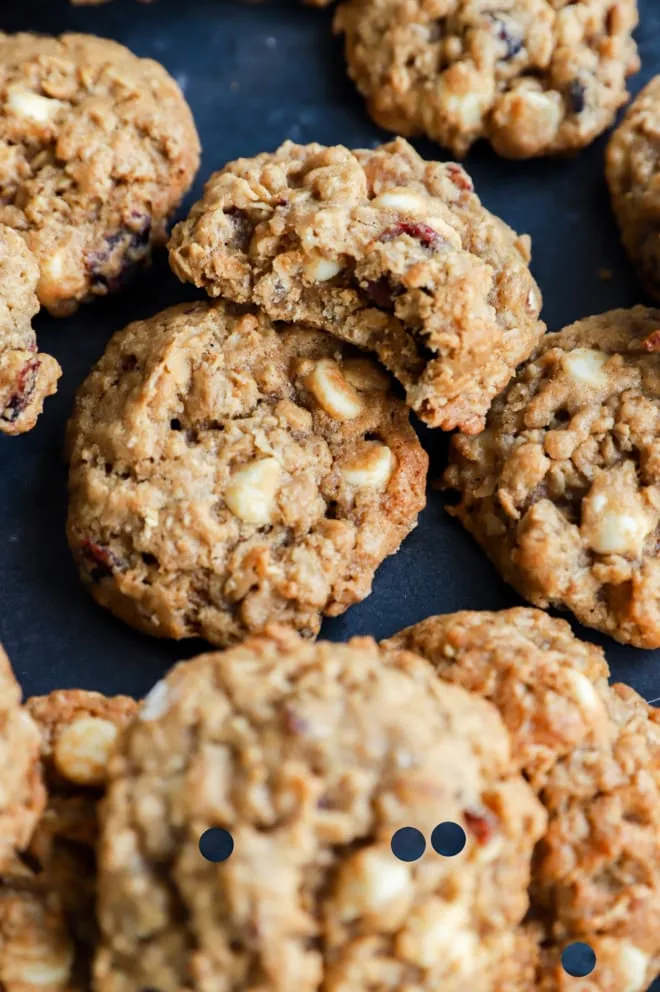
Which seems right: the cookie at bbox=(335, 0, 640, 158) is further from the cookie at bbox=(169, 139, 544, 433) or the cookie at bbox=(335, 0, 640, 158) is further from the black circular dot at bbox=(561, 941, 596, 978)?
the black circular dot at bbox=(561, 941, 596, 978)

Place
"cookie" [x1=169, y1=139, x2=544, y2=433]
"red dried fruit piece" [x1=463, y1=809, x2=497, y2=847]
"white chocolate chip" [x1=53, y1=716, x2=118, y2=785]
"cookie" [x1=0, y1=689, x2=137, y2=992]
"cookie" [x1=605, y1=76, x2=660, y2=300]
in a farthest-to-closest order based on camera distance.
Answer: "cookie" [x1=605, y1=76, x2=660, y2=300]
"cookie" [x1=169, y1=139, x2=544, y2=433]
"white chocolate chip" [x1=53, y1=716, x2=118, y2=785]
"cookie" [x1=0, y1=689, x2=137, y2=992]
"red dried fruit piece" [x1=463, y1=809, x2=497, y2=847]

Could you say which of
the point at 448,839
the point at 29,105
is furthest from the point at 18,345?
the point at 448,839

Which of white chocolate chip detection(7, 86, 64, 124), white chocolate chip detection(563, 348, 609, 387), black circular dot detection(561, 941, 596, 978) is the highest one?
white chocolate chip detection(563, 348, 609, 387)

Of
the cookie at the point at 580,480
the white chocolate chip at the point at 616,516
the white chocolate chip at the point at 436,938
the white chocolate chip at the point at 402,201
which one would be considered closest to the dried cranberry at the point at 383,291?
the white chocolate chip at the point at 402,201

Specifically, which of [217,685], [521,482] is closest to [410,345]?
[521,482]

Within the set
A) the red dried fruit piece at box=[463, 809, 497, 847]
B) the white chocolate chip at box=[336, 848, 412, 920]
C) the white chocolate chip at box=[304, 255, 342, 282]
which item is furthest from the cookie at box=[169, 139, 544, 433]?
the white chocolate chip at box=[336, 848, 412, 920]

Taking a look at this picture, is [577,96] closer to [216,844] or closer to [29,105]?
[29,105]
